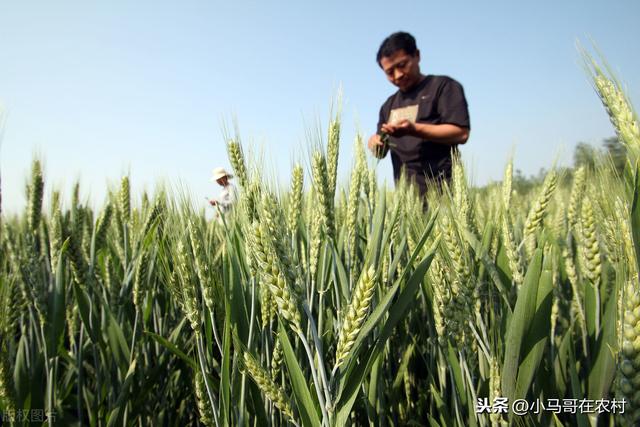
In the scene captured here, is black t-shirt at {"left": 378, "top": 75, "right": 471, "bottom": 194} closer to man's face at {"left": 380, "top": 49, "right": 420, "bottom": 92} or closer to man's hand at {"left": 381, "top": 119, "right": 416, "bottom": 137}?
man's face at {"left": 380, "top": 49, "right": 420, "bottom": 92}

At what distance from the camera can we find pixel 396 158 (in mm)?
3605

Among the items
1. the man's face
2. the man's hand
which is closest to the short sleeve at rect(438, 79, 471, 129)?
the man's face

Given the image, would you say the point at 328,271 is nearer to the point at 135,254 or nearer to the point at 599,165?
the point at 135,254

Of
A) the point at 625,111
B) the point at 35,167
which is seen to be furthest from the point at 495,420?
the point at 35,167

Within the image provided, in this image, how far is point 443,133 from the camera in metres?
2.79

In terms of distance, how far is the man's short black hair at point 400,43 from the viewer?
3.12 m

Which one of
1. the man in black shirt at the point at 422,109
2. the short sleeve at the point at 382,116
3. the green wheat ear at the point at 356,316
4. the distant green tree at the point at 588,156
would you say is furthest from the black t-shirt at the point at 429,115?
the green wheat ear at the point at 356,316

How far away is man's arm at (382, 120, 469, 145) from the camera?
2520 mm

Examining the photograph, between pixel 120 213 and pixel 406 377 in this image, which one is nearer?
pixel 406 377

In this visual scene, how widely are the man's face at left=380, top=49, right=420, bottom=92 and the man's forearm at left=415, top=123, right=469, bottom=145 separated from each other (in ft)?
2.19

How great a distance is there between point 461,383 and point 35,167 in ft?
6.80

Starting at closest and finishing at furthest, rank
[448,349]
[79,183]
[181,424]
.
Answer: [448,349], [181,424], [79,183]

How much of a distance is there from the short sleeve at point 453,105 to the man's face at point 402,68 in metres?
0.37

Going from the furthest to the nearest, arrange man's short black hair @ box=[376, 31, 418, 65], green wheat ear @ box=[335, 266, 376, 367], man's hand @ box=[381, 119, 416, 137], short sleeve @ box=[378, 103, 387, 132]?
1. short sleeve @ box=[378, 103, 387, 132]
2. man's short black hair @ box=[376, 31, 418, 65]
3. man's hand @ box=[381, 119, 416, 137]
4. green wheat ear @ box=[335, 266, 376, 367]
